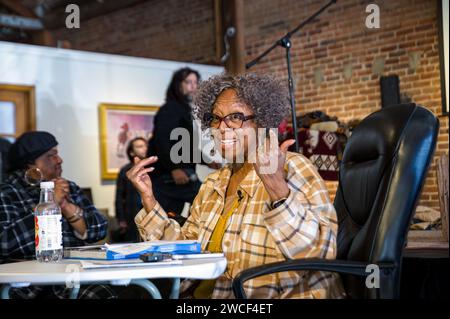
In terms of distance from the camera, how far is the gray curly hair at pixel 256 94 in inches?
87.4

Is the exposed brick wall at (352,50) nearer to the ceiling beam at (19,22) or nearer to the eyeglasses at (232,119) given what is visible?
the ceiling beam at (19,22)

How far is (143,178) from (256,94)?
1.54ft

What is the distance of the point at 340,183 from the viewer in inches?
85.0

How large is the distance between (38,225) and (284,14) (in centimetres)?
565

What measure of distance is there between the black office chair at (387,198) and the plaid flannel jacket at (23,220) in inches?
51.1

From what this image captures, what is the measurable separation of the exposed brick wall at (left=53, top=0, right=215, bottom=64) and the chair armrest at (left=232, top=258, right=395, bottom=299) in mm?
5856

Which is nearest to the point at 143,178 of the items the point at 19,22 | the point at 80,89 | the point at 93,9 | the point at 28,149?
the point at 28,149

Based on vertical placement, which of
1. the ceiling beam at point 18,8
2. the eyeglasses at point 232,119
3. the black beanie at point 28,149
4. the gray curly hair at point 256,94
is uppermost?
the ceiling beam at point 18,8

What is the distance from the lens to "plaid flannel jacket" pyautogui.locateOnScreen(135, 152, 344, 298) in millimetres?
1807

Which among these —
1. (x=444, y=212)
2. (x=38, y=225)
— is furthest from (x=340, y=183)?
(x=444, y=212)

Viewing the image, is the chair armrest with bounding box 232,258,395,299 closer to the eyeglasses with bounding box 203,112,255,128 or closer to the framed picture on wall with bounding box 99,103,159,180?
the eyeglasses with bounding box 203,112,255,128

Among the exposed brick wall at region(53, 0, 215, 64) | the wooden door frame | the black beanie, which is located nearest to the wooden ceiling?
the wooden door frame

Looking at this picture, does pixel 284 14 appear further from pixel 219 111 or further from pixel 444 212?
pixel 219 111

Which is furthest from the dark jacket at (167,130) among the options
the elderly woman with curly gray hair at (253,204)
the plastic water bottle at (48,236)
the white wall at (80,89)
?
the plastic water bottle at (48,236)
